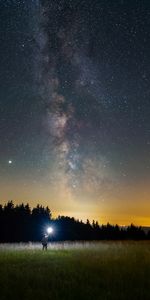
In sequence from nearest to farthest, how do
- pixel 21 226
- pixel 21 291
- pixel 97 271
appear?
1. pixel 21 291
2. pixel 97 271
3. pixel 21 226

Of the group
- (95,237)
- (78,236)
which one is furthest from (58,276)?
(95,237)

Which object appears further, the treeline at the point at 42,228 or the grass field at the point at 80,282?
the treeline at the point at 42,228

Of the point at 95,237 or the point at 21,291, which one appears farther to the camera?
the point at 95,237

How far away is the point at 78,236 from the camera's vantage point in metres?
97.6

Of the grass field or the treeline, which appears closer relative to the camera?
the grass field

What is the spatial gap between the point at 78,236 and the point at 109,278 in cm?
8799

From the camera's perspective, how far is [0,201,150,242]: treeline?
250 feet

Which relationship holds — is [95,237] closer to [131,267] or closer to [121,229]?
[121,229]

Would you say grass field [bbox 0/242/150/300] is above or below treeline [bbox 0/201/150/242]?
below

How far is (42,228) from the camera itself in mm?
87625

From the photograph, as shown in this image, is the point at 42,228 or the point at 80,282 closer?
the point at 80,282

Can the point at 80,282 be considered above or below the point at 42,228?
below

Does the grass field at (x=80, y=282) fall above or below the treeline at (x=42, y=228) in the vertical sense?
below

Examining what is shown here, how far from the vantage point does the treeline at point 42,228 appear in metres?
76.1
